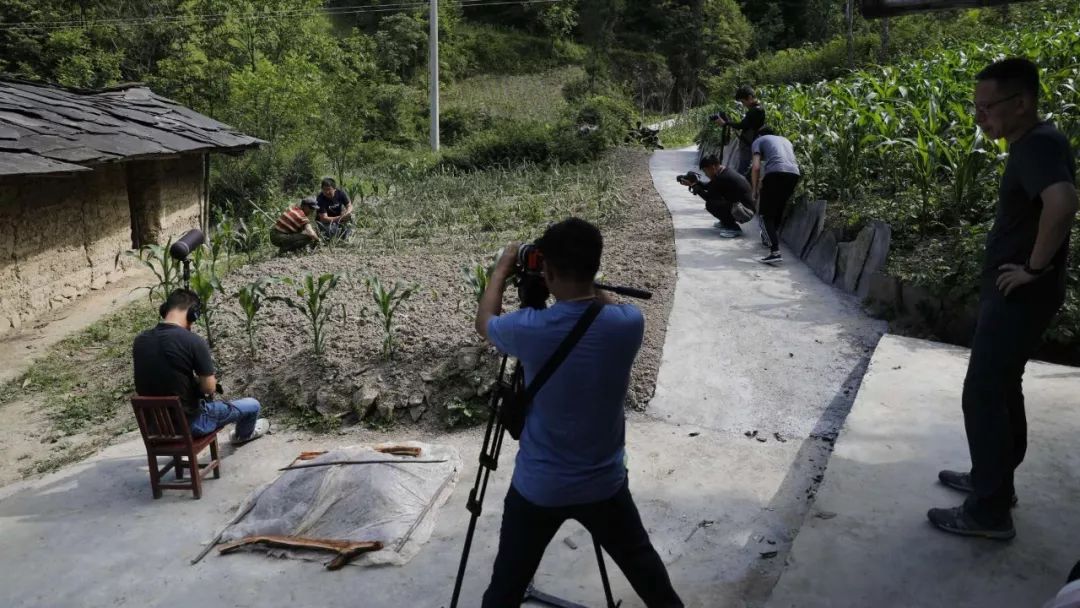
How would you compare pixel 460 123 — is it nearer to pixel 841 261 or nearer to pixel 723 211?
pixel 723 211

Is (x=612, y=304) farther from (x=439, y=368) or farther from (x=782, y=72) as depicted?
(x=782, y=72)

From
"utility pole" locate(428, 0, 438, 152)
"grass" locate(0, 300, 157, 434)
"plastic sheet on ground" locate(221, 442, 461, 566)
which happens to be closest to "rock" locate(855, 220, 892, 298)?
"plastic sheet on ground" locate(221, 442, 461, 566)

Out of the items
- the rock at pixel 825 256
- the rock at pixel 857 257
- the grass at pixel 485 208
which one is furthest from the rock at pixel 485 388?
the grass at pixel 485 208

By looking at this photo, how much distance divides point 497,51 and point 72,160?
36.5 meters

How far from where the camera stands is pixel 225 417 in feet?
15.8

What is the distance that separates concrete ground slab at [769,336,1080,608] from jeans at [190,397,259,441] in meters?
3.58

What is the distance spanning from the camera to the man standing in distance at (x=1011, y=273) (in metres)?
2.35

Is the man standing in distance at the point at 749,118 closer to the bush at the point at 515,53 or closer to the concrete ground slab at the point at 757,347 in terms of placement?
the concrete ground slab at the point at 757,347

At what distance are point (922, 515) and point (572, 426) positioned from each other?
5.57 ft

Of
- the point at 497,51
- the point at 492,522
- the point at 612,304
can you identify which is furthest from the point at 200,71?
the point at 497,51

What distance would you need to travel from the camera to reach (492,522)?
376cm

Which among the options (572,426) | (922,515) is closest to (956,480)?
(922,515)

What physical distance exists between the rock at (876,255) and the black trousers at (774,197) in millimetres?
1190

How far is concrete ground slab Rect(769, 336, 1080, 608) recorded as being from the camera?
2.49 meters
